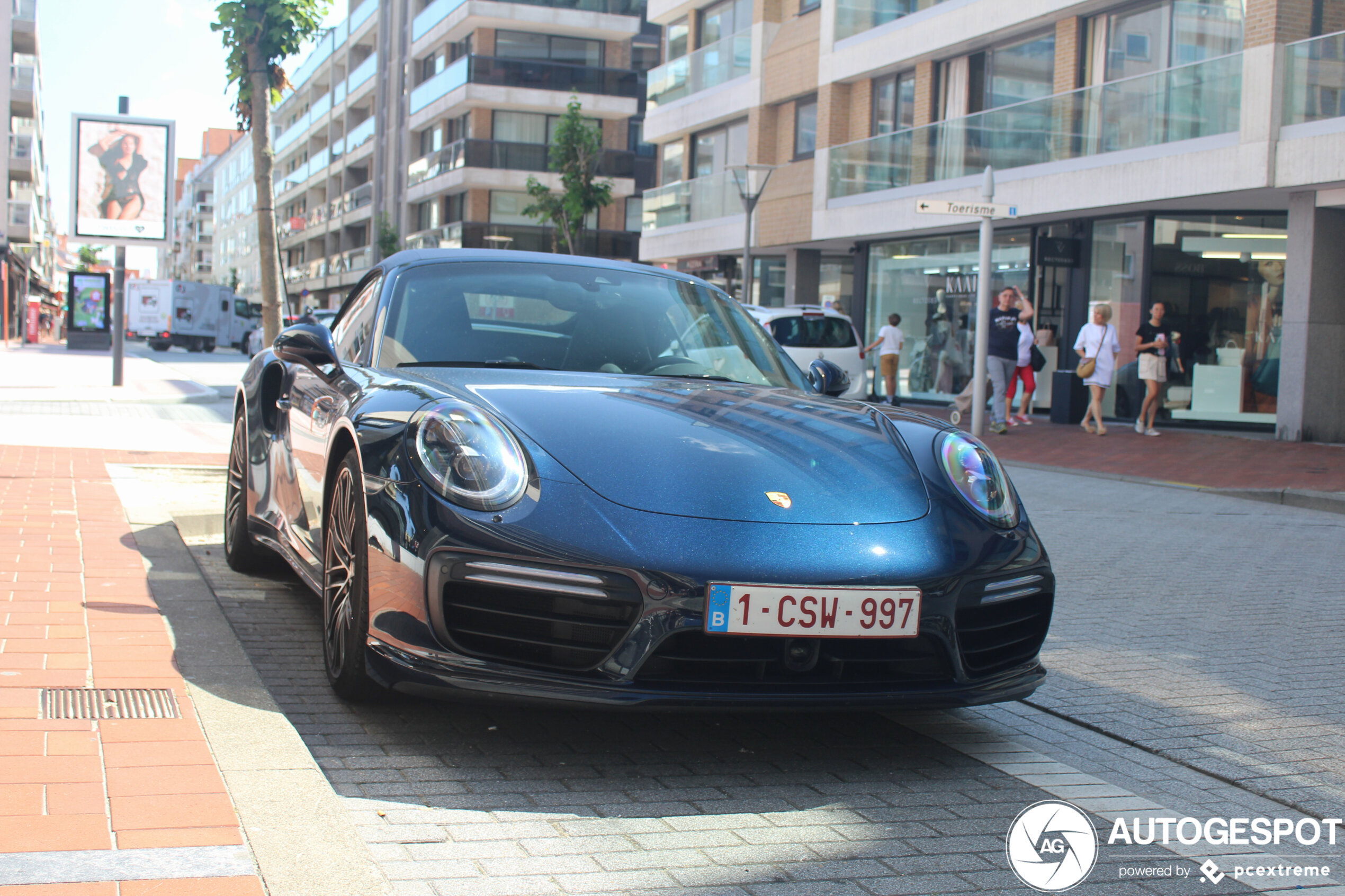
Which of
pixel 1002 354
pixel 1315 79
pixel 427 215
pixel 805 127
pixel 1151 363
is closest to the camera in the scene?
pixel 1315 79

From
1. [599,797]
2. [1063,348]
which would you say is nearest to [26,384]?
[1063,348]

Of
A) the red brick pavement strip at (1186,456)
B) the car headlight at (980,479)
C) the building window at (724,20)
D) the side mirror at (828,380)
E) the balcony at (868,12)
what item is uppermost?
the building window at (724,20)

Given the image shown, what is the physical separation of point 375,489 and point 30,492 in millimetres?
4941

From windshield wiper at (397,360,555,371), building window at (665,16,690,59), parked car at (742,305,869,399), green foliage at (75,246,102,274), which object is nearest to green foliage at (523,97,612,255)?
building window at (665,16,690,59)

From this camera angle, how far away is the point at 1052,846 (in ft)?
9.64

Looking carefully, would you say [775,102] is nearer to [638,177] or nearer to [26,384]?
[26,384]

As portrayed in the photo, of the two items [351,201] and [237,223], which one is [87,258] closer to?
[237,223]

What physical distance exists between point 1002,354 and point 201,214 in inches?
6069

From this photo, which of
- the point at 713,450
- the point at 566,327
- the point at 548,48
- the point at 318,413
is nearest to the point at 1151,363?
the point at 566,327

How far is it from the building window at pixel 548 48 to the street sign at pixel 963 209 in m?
39.1

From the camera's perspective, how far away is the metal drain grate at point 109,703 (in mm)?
3369

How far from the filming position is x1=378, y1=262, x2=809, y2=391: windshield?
4.44m

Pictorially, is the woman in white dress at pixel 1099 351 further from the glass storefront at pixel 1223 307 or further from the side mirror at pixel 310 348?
the side mirror at pixel 310 348

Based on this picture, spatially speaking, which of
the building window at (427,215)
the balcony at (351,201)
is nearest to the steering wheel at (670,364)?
the building window at (427,215)
